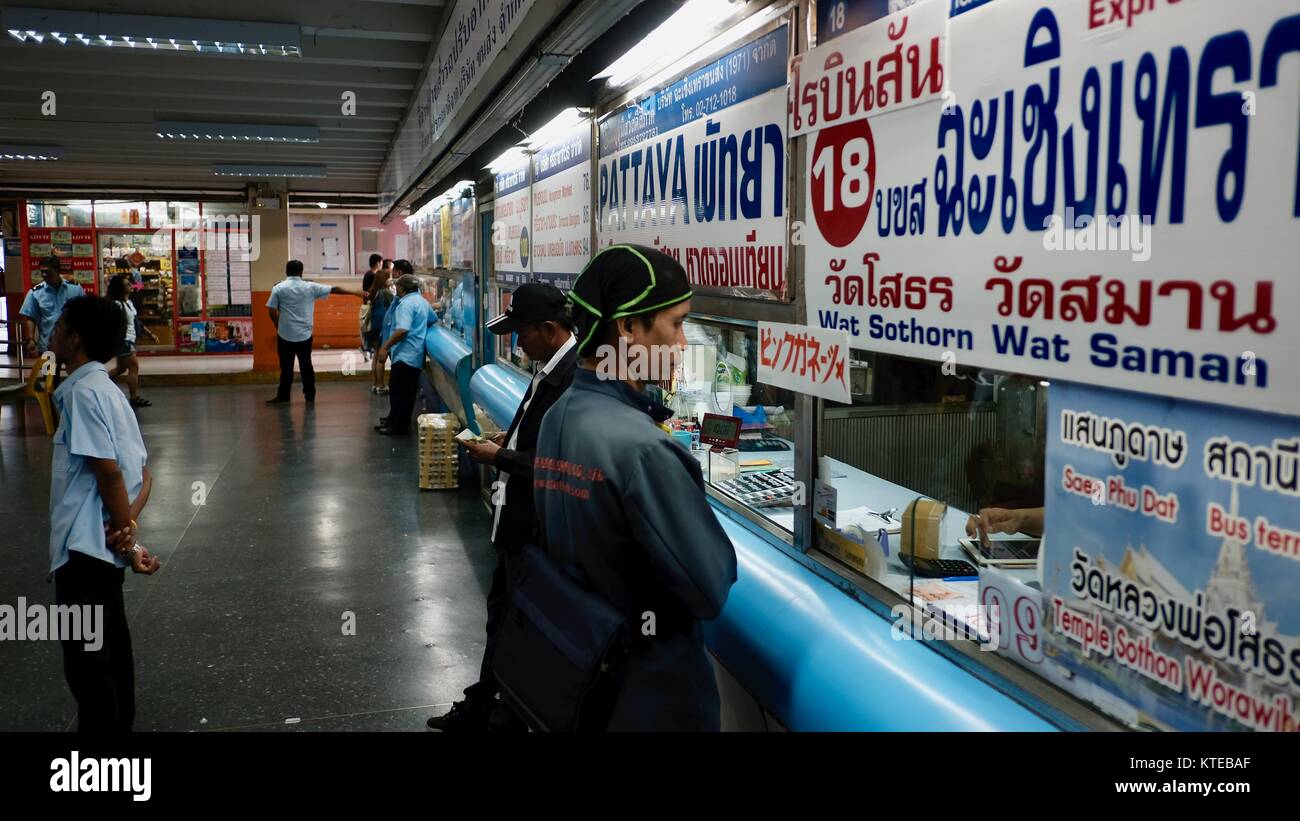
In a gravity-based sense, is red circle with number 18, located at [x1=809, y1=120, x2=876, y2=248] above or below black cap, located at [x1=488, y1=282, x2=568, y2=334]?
above

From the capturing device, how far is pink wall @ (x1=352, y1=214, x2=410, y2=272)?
23.7m

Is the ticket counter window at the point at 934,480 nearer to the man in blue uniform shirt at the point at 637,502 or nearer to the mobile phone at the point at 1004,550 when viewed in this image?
the mobile phone at the point at 1004,550

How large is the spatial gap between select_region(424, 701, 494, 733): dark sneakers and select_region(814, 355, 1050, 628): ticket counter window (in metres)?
1.29

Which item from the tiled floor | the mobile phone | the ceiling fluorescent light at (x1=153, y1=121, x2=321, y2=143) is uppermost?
the ceiling fluorescent light at (x1=153, y1=121, x2=321, y2=143)

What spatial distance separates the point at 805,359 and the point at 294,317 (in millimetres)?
11235

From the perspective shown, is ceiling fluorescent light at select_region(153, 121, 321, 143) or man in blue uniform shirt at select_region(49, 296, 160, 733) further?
ceiling fluorescent light at select_region(153, 121, 321, 143)

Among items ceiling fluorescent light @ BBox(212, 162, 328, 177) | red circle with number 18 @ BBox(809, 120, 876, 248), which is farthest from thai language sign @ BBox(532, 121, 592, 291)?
ceiling fluorescent light @ BBox(212, 162, 328, 177)

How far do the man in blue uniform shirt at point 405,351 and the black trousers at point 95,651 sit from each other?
23.6 ft

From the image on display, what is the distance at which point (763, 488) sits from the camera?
3668 millimetres

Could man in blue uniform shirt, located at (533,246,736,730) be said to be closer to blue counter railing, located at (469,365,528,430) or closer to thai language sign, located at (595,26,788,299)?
thai language sign, located at (595,26,788,299)

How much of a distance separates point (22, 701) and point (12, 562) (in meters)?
2.36

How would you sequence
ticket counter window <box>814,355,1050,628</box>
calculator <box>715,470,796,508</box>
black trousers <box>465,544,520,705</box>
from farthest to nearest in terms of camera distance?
calculator <box>715,470,796,508</box> < black trousers <box>465,544,520,705</box> < ticket counter window <box>814,355,1050,628</box>

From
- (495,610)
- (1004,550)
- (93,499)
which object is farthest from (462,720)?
(1004,550)

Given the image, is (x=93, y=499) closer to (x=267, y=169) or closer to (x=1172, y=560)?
(x=1172, y=560)
